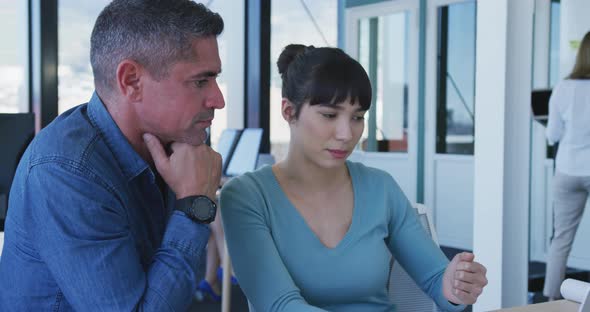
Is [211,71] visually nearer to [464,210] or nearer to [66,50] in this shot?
[66,50]

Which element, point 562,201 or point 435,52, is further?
point 435,52

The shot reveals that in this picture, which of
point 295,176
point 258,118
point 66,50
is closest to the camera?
point 295,176

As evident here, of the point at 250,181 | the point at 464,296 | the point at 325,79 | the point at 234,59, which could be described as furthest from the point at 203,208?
the point at 234,59

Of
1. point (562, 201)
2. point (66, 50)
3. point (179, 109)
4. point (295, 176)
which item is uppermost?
point (66, 50)

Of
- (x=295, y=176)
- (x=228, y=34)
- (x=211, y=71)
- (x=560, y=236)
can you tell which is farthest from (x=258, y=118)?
(x=211, y=71)

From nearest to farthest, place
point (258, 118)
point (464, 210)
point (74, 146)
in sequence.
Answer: point (74, 146) < point (464, 210) < point (258, 118)

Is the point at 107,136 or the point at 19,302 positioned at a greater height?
the point at 107,136

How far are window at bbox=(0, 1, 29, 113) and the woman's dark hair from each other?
12.9ft

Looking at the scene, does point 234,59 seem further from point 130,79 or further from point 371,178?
point 130,79

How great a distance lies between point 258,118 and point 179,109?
5.18m

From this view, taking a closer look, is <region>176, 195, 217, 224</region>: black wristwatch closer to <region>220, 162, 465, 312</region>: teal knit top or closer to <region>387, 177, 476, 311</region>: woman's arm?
<region>220, 162, 465, 312</region>: teal knit top

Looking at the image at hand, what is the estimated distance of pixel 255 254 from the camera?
132 centimetres

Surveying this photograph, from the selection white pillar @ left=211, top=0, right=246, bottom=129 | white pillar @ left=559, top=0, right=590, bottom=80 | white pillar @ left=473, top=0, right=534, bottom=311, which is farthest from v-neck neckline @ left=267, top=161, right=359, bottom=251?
white pillar @ left=211, top=0, right=246, bottom=129

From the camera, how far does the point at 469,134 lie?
19.2 feet
